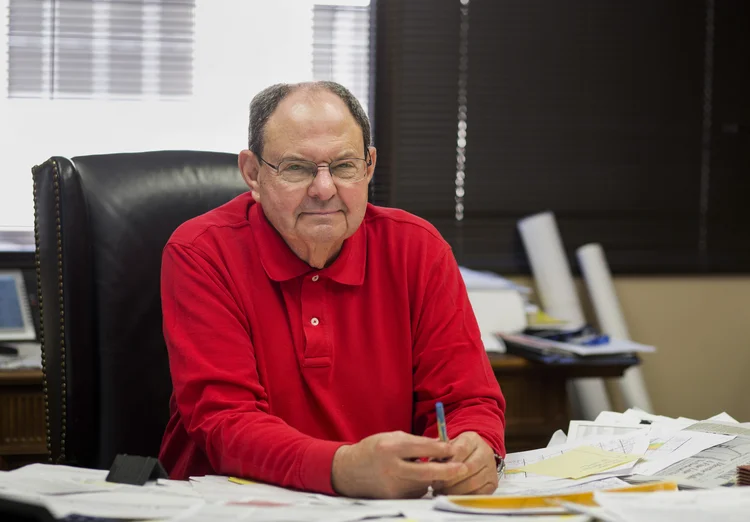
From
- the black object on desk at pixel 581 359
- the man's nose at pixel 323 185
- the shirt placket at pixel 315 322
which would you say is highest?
the man's nose at pixel 323 185

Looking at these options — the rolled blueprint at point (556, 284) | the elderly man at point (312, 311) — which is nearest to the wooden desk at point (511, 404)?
the rolled blueprint at point (556, 284)

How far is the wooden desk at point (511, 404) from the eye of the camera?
2.34 metres

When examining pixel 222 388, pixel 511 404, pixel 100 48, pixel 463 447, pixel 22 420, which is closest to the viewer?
pixel 463 447

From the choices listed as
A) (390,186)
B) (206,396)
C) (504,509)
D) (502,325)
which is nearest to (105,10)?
(390,186)

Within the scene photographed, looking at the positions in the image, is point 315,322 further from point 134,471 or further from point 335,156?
point 134,471

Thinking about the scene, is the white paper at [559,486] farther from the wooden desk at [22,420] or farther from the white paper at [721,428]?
the wooden desk at [22,420]

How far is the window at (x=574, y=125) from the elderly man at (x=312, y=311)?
1598 mm

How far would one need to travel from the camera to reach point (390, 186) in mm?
3135

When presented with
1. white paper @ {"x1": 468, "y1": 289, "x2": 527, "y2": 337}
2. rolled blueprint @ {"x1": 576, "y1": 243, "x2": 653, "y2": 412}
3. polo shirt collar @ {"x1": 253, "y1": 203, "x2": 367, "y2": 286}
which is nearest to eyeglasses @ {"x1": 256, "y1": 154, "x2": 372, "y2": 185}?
polo shirt collar @ {"x1": 253, "y1": 203, "x2": 367, "y2": 286}

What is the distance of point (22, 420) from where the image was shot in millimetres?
2354

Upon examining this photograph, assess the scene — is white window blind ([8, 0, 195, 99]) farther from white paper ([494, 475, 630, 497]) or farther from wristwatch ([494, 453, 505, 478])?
white paper ([494, 475, 630, 497])

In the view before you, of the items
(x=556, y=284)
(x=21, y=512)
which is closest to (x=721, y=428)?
(x=21, y=512)

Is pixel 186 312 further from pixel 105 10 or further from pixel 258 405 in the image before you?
pixel 105 10

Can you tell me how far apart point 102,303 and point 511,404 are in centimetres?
136
